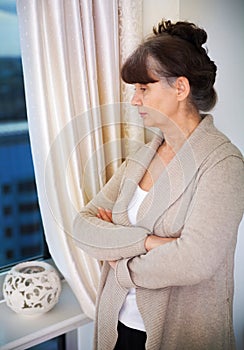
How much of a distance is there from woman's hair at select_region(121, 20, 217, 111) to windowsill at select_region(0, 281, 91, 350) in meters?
0.84

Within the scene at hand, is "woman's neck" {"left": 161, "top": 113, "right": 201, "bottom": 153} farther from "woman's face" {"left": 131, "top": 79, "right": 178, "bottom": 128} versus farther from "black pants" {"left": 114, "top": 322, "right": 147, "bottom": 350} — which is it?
"black pants" {"left": 114, "top": 322, "right": 147, "bottom": 350}

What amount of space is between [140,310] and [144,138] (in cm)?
55

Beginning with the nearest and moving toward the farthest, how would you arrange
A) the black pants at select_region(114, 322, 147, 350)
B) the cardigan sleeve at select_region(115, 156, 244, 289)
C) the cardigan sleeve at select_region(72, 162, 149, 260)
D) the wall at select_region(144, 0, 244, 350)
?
the cardigan sleeve at select_region(115, 156, 244, 289) < the cardigan sleeve at select_region(72, 162, 149, 260) < the black pants at select_region(114, 322, 147, 350) < the wall at select_region(144, 0, 244, 350)

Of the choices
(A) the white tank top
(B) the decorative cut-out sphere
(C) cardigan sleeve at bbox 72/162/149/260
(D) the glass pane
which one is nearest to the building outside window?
(D) the glass pane

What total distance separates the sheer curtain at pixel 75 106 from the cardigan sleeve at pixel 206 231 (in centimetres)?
42

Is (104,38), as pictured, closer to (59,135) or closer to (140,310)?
(59,135)

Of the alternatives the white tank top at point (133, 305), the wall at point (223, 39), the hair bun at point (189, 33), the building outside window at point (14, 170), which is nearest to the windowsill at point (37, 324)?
the building outside window at point (14, 170)

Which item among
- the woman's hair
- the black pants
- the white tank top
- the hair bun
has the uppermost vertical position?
the hair bun

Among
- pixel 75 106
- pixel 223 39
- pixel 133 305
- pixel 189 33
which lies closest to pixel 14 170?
pixel 75 106

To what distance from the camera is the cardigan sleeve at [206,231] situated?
109 cm

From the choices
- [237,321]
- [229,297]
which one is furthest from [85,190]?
[237,321]

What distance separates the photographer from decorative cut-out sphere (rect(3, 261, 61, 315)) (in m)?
1.50

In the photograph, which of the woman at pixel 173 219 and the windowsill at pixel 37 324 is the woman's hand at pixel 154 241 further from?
the windowsill at pixel 37 324

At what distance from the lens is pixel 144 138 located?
150 centimetres
